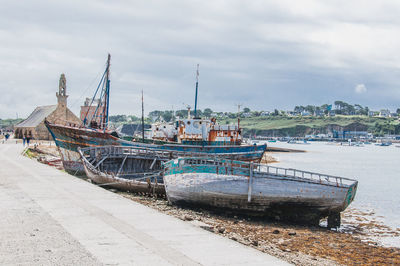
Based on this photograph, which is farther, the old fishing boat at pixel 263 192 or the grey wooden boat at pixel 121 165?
the grey wooden boat at pixel 121 165

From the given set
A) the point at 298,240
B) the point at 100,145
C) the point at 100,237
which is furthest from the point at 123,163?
the point at 100,237

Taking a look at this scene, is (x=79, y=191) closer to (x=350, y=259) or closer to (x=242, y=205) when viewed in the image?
(x=242, y=205)

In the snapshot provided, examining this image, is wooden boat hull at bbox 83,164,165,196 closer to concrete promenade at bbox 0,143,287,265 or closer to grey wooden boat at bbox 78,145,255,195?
grey wooden boat at bbox 78,145,255,195

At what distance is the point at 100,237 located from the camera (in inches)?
441

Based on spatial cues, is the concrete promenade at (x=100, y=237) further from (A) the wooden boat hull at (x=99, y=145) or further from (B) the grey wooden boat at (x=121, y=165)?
(A) the wooden boat hull at (x=99, y=145)

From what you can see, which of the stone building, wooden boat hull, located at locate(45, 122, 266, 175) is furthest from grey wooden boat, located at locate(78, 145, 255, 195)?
the stone building

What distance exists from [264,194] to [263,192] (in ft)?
0.32

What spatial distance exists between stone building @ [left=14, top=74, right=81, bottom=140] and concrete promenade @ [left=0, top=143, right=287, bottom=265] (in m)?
61.9

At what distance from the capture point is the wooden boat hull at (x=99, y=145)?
3594 cm

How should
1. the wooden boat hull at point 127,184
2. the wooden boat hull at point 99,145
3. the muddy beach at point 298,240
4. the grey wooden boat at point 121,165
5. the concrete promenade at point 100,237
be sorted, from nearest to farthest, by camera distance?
the concrete promenade at point 100,237 → the muddy beach at point 298,240 → the wooden boat hull at point 127,184 → the grey wooden boat at point 121,165 → the wooden boat hull at point 99,145

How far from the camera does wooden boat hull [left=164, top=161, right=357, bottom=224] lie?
1936 centimetres

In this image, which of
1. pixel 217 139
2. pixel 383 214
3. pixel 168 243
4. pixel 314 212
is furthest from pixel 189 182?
pixel 217 139

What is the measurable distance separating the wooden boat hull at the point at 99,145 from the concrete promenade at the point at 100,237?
18.4 metres

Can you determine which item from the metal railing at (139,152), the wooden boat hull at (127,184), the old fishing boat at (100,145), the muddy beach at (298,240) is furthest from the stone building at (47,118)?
the muddy beach at (298,240)
